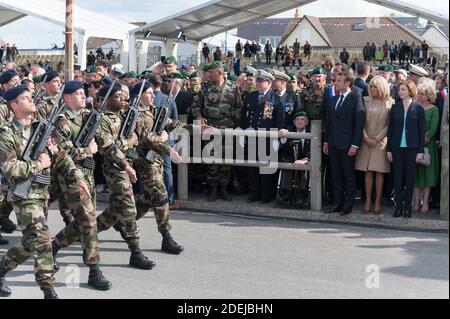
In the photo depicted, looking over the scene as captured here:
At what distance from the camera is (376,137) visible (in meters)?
8.67

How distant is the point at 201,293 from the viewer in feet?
19.5

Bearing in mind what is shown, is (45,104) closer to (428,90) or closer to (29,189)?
(29,189)

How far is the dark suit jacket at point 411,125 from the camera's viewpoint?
8320 mm

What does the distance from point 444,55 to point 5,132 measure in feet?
116

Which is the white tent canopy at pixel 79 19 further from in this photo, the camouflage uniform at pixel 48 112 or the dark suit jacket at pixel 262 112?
the camouflage uniform at pixel 48 112

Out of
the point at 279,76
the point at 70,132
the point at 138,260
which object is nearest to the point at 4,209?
the point at 138,260

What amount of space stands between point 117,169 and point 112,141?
0.96 feet

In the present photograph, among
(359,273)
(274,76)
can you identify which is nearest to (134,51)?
(274,76)

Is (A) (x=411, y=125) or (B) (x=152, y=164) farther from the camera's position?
(A) (x=411, y=125)

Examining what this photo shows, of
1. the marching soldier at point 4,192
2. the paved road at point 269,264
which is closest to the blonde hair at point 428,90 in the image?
the paved road at point 269,264

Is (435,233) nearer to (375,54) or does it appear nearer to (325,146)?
(325,146)

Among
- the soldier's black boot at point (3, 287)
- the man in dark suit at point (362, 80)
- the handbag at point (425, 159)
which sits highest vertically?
the man in dark suit at point (362, 80)

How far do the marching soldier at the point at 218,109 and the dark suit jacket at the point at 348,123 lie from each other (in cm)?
162

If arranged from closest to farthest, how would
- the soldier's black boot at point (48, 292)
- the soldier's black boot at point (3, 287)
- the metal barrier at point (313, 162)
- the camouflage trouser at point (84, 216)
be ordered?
the soldier's black boot at point (48, 292) < the soldier's black boot at point (3, 287) < the camouflage trouser at point (84, 216) < the metal barrier at point (313, 162)
